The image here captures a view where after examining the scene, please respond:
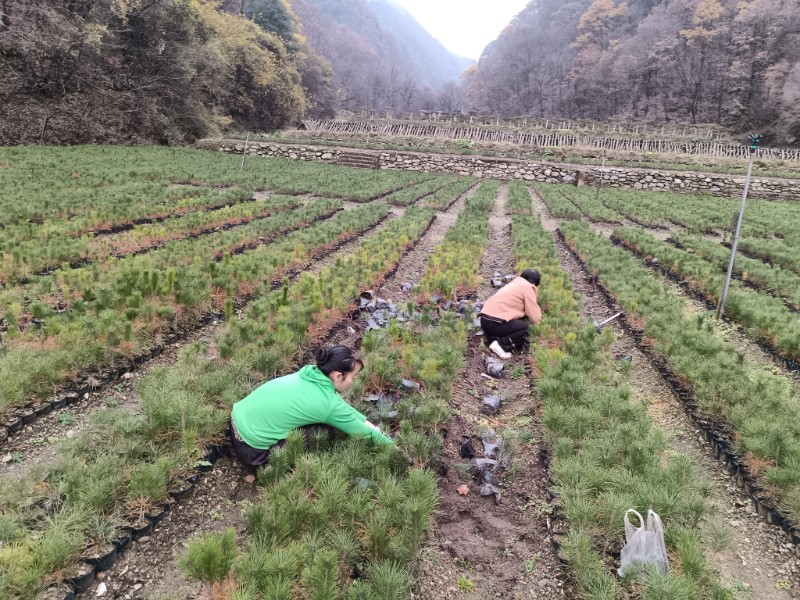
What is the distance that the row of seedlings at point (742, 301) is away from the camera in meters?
5.77

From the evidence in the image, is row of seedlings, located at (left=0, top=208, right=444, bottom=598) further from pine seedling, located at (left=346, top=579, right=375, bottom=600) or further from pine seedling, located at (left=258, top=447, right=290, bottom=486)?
pine seedling, located at (left=346, top=579, right=375, bottom=600)

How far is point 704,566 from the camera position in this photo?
7.75 feet

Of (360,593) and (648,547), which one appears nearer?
(360,593)

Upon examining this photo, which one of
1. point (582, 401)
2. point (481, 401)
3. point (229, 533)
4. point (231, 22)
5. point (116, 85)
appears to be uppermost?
point (231, 22)

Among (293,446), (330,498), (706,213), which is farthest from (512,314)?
(706,213)

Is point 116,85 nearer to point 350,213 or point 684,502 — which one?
point 350,213

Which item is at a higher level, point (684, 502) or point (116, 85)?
point (116, 85)

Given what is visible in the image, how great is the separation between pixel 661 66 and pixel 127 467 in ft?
237

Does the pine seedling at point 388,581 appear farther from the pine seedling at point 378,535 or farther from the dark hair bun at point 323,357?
the dark hair bun at point 323,357

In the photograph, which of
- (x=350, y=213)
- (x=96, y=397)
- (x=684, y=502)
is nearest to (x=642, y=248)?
(x=350, y=213)

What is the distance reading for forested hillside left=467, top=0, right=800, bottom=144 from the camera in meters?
49.1

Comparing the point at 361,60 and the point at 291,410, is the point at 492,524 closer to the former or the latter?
the point at 291,410

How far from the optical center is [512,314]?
19.0 ft

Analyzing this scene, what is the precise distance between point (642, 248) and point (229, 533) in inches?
435
